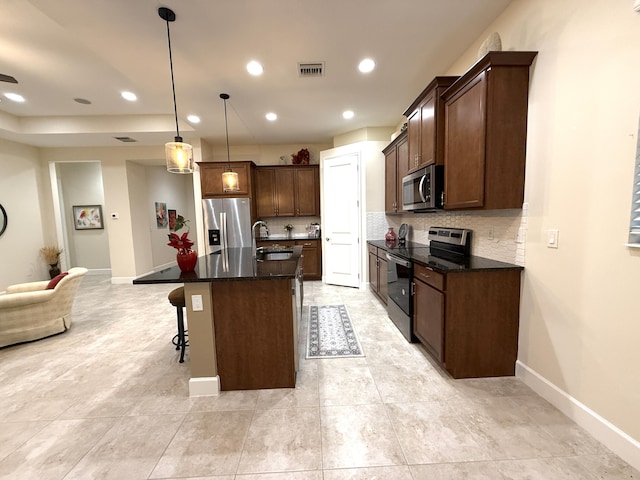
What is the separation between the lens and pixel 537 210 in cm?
185

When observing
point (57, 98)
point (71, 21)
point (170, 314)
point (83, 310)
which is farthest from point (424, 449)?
point (57, 98)

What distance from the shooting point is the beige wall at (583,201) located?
4.40 ft

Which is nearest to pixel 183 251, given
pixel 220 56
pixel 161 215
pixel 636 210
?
pixel 220 56

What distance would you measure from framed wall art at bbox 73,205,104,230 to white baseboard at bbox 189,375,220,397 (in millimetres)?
6900

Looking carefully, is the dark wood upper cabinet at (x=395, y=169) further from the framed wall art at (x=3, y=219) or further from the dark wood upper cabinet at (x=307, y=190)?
the framed wall art at (x=3, y=219)

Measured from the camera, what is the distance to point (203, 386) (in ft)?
6.42

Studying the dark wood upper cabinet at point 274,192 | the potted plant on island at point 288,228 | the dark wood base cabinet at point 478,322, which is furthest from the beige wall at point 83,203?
the dark wood base cabinet at point 478,322

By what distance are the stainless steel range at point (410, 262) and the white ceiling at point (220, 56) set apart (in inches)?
74.8

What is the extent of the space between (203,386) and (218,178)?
4054 millimetres

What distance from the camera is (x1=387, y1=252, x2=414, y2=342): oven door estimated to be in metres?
2.66

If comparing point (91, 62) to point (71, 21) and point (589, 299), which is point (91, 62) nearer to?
point (71, 21)

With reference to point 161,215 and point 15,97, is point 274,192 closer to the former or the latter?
point 161,215

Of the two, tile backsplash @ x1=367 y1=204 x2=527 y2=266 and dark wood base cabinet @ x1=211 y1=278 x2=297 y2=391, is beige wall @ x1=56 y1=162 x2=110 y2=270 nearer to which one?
dark wood base cabinet @ x1=211 y1=278 x2=297 y2=391

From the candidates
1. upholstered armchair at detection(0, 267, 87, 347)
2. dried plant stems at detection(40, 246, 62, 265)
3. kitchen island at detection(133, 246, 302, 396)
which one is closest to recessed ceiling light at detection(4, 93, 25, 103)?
upholstered armchair at detection(0, 267, 87, 347)
